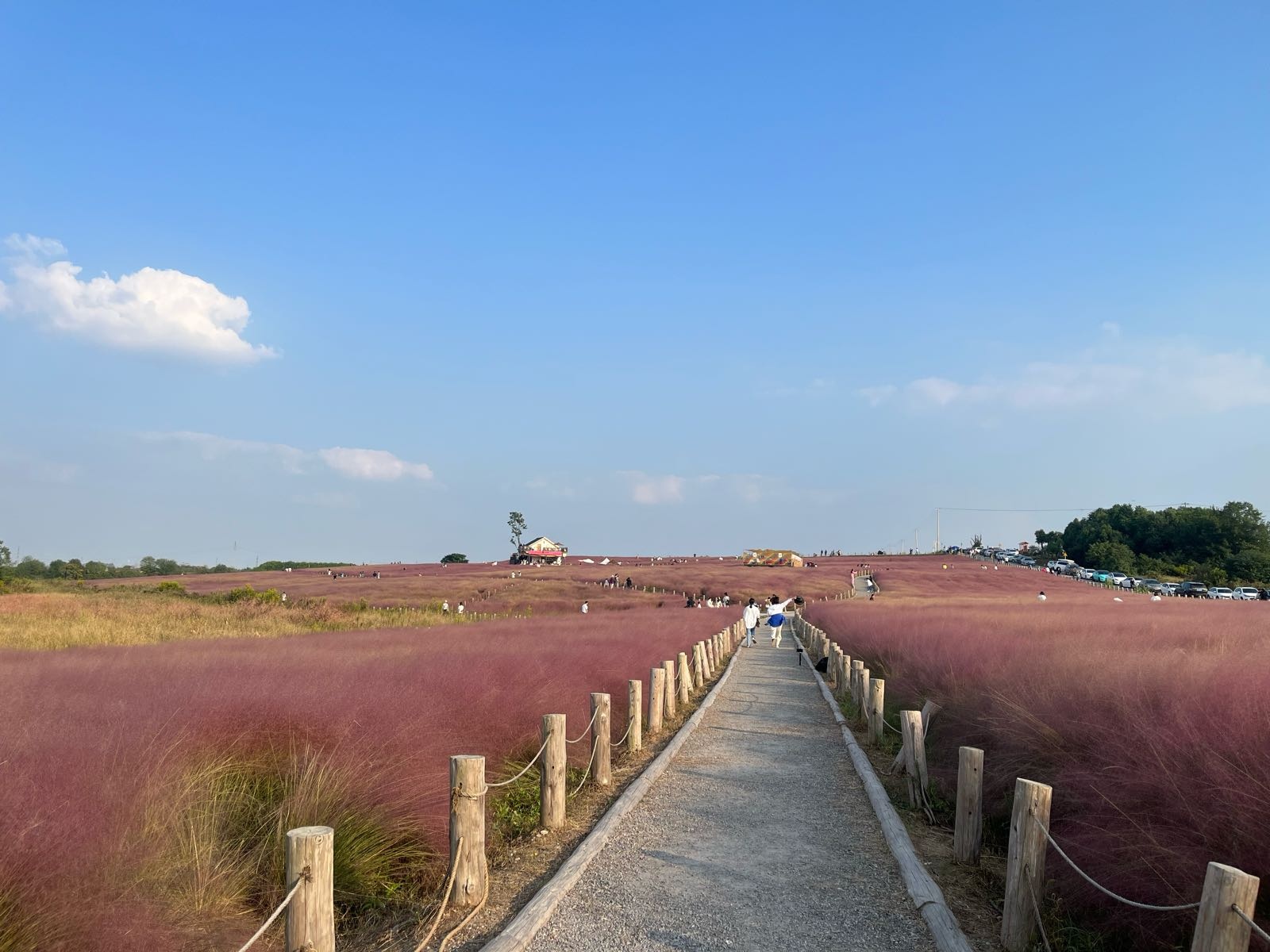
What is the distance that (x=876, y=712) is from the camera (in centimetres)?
1142

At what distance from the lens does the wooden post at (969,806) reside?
247 inches

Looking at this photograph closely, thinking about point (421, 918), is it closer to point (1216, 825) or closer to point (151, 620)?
point (1216, 825)

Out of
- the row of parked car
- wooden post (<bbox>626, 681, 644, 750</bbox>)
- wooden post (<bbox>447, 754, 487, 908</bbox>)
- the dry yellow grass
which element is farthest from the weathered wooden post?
the row of parked car

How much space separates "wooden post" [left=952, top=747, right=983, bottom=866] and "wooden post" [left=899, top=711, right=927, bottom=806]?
1.68m

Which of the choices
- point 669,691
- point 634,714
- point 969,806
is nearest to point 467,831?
point 969,806

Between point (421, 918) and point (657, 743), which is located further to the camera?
point (657, 743)

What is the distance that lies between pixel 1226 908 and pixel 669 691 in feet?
35.8

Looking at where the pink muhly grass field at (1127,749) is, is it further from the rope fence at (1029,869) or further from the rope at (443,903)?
the rope at (443,903)

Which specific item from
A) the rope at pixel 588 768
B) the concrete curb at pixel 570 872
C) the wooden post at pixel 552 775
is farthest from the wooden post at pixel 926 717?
the wooden post at pixel 552 775

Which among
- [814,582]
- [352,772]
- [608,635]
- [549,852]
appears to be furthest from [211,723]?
[814,582]

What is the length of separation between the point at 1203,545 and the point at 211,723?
112m

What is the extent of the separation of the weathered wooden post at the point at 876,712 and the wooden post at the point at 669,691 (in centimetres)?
330

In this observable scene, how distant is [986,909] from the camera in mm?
5562

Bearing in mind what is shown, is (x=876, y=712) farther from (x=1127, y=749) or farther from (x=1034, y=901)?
(x=1034, y=901)
